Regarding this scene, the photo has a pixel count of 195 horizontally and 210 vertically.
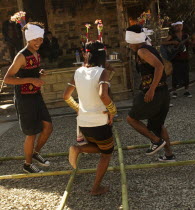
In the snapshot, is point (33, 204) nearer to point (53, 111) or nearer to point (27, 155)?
point (27, 155)

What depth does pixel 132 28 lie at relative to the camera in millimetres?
4055

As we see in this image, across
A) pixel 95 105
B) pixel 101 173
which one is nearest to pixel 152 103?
pixel 95 105

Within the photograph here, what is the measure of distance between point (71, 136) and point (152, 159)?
207 centimetres

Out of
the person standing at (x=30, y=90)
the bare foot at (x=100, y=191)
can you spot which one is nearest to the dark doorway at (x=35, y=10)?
the person standing at (x=30, y=90)

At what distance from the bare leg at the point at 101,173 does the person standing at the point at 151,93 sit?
0.99 metres

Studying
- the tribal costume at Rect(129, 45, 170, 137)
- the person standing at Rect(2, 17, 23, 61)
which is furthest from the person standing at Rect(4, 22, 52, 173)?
the person standing at Rect(2, 17, 23, 61)

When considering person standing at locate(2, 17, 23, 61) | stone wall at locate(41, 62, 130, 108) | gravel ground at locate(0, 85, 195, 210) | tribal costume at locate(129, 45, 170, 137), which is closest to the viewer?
gravel ground at locate(0, 85, 195, 210)

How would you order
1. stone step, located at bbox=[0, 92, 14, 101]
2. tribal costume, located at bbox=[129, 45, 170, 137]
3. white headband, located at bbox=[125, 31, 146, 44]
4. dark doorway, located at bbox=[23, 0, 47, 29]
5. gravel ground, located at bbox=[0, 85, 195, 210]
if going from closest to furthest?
gravel ground, located at bbox=[0, 85, 195, 210] → white headband, located at bbox=[125, 31, 146, 44] → tribal costume, located at bbox=[129, 45, 170, 137] → stone step, located at bbox=[0, 92, 14, 101] → dark doorway, located at bbox=[23, 0, 47, 29]

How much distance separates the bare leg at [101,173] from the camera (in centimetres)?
342

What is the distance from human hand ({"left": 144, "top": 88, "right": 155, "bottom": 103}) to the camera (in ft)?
13.1

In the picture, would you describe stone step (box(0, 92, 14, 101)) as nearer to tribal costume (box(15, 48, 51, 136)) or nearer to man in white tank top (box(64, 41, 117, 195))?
tribal costume (box(15, 48, 51, 136))

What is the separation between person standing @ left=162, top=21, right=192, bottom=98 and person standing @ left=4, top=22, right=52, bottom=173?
4352 mm

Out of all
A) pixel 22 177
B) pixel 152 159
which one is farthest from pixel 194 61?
pixel 22 177

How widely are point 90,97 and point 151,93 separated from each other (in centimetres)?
101
